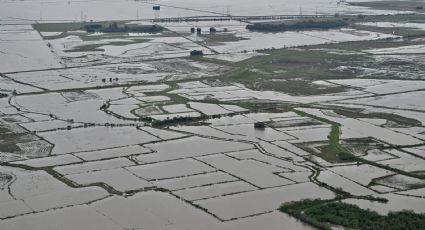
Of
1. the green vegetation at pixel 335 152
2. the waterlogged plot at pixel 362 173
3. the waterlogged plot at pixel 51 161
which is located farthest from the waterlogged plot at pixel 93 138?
the waterlogged plot at pixel 362 173

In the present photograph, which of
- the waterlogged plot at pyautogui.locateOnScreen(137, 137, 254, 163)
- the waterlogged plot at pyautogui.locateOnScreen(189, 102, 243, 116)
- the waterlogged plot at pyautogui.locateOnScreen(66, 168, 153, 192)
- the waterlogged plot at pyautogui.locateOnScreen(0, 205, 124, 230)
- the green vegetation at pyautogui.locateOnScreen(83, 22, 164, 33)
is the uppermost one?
the green vegetation at pyautogui.locateOnScreen(83, 22, 164, 33)

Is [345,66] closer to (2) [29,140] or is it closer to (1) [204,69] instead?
(1) [204,69]

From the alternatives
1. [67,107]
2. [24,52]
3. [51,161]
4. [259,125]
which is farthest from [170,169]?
[24,52]

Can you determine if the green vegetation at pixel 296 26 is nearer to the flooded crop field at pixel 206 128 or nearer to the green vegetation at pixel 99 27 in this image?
the flooded crop field at pixel 206 128

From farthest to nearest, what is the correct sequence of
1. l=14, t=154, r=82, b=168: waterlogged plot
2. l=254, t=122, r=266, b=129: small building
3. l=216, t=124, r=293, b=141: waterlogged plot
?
1. l=254, t=122, r=266, b=129: small building
2. l=216, t=124, r=293, b=141: waterlogged plot
3. l=14, t=154, r=82, b=168: waterlogged plot

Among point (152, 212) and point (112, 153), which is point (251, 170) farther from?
point (112, 153)

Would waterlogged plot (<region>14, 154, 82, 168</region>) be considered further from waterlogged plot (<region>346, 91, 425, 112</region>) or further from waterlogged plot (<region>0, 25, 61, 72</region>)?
waterlogged plot (<region>0, 25, 61, 72</region>)

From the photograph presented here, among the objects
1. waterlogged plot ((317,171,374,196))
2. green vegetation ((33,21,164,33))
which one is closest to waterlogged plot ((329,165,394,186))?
waterlogged plot ((317,171,374,196))

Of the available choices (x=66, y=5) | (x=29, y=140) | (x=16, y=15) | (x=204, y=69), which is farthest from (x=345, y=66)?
(x=66, y=5)
